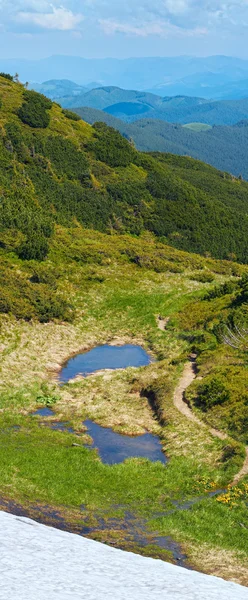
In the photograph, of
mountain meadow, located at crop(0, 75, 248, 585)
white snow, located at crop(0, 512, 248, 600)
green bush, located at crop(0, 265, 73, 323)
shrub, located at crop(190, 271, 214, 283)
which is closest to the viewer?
white snow, located at crop(0, 512, 248, 600)

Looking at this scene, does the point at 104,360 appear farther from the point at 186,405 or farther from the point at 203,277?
the point at 203,277

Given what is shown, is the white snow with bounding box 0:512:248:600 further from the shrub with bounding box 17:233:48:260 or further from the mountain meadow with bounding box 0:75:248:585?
the shrub with bounding box 17:233:48:260

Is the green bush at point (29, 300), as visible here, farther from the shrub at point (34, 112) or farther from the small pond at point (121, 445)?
the shrub at point (34, 112)

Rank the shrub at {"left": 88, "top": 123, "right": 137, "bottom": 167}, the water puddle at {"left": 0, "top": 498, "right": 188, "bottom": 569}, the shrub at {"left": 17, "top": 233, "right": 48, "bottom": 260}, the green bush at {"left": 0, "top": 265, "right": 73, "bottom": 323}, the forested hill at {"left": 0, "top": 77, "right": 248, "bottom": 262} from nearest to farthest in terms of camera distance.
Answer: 1. the water puddle at {"left": 0, "top": 498, "right": 188, "bottom": 569}
2. the green bush at {"left": 0, "top": 265, "right": 73, "bottom": 323}
3. the shrub at {"left": 17, "top": 233, "right": 48, "bottom": 260}
4. the forested hill at {"left": 0, "top": 77, "right": 248, "bottom": 262}
5. the shrub at {"left": 88, "top": 123, "right": 137, "bottom": 167}

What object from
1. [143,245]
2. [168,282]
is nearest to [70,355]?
[168,282]

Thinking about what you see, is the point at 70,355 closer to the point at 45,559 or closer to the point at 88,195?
the point at 45,559

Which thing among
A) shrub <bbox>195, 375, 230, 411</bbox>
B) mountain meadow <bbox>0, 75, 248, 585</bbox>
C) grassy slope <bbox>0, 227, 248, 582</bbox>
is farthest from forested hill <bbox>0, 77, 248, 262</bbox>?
shrub <bbox>195, 375, 230, 411</bbox>

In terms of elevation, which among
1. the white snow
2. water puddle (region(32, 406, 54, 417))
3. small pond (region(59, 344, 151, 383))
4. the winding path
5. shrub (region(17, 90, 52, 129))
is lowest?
small pond (region(59, 344, 151, 383))
